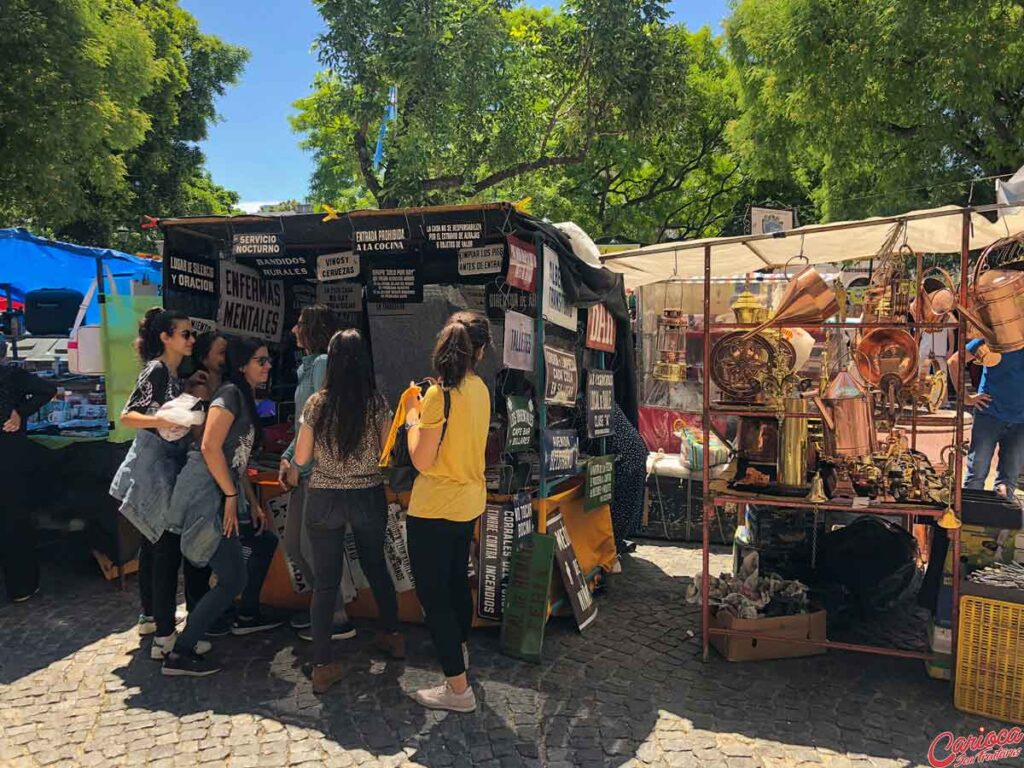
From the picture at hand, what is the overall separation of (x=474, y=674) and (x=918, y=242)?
3.64 meters

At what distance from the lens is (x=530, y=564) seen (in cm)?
402

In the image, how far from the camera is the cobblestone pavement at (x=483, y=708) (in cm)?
305

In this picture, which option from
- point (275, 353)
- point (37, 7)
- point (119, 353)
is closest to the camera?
point (119, 353)

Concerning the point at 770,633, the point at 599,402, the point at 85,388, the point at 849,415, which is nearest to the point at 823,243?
the point at 849,415

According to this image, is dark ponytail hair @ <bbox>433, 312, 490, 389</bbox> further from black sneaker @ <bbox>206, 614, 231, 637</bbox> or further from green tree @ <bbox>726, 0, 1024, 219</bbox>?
green tree @ <bbox>726, 0, 1024, 219</bbox>

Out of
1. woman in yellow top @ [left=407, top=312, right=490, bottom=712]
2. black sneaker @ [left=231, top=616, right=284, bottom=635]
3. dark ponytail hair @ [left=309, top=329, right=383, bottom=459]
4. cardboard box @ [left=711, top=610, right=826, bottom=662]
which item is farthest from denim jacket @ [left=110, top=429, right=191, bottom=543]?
cardboard box @ [left=711, top=610, right=826, bottom=662]

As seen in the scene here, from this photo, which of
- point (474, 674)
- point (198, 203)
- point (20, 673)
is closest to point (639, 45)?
point (474, 674)

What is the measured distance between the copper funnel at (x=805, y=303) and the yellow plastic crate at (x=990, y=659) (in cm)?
154

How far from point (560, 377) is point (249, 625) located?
8.01 ft

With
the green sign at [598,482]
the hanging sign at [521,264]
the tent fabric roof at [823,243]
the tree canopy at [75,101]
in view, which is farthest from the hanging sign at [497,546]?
the tree canopy at [75,101]

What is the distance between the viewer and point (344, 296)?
561cm

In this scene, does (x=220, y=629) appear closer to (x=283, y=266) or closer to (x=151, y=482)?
(x=151, y=482)

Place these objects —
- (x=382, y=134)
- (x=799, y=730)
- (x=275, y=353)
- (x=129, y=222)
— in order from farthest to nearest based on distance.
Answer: (x=129, y=222), (x=382, y=134), (x=275, y=353), (x=799, y=730)

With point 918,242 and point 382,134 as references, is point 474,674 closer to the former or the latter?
point 918,242
